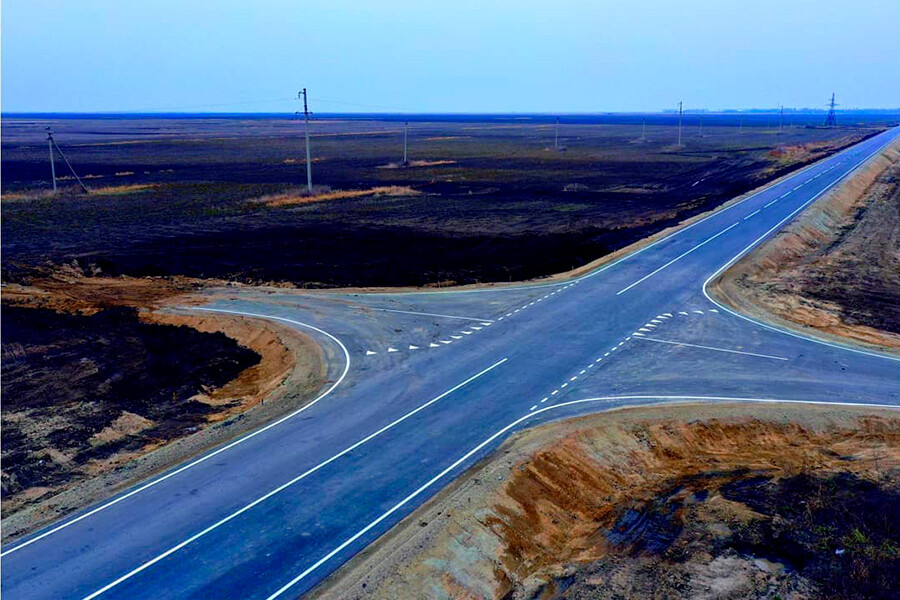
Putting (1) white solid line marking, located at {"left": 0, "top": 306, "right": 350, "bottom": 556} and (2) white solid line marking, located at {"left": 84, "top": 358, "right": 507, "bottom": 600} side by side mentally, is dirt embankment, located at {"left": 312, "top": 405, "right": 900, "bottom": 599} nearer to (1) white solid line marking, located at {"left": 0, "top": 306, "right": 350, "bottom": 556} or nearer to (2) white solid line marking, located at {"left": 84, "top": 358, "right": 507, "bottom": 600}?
(2) white solid line marking, located at {"left": 84, "top": 358, "right": 507, "bottom": 600}

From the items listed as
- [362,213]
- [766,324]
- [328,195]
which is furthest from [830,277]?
[328,195]

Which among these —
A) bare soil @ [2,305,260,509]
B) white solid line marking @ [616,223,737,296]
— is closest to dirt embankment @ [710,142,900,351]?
white solid line marking @ [616,223,737,296]

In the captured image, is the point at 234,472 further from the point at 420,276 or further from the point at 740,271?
the point at 740,271

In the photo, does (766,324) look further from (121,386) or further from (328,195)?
(328,195)

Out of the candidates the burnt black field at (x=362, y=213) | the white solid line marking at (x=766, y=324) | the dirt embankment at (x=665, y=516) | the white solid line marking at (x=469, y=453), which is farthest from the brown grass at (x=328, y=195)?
the dirt embankment at (x=665, y=516)

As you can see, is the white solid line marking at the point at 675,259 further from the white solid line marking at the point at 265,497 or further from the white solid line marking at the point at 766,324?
the white solid line marking at the point at 265,497

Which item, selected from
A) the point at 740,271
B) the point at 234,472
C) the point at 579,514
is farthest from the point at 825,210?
the point at 234,472

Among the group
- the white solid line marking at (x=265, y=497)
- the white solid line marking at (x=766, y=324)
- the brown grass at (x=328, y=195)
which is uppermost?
the brown grass at (x=328, y=195)
